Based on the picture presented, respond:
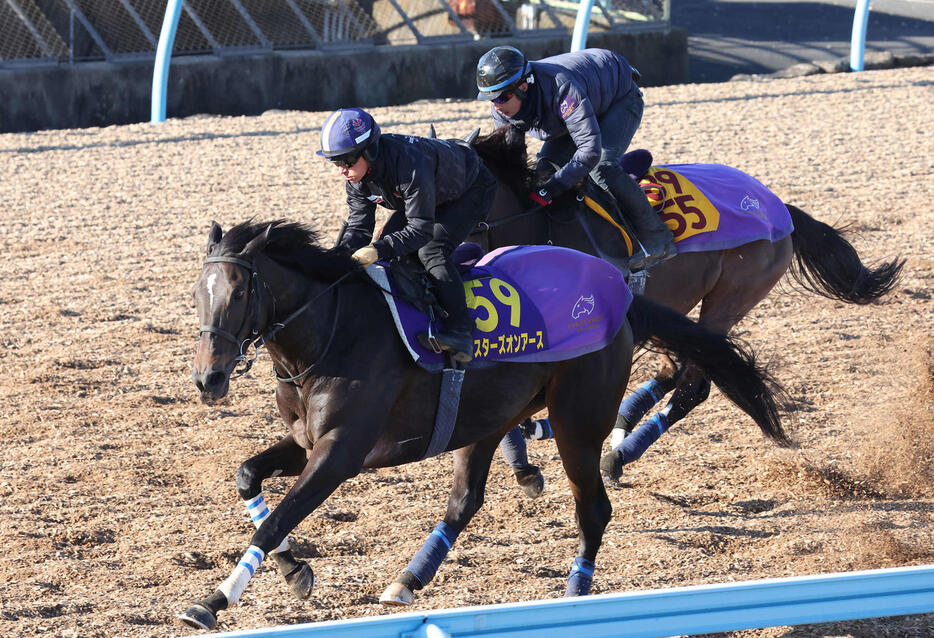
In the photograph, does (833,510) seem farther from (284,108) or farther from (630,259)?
(284,108)

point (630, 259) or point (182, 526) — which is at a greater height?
point (630, 259)

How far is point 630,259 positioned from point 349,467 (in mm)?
2296

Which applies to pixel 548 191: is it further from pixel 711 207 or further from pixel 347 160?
pixel 347 160

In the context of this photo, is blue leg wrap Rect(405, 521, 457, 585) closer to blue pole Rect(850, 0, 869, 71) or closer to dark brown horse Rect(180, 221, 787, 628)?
Answer: dark brown horse Rect(180, 221, 787, 628)

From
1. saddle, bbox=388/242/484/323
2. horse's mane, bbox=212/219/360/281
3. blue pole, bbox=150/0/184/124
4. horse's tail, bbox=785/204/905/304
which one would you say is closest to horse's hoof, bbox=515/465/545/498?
saddle, bbox=388/242/484/323

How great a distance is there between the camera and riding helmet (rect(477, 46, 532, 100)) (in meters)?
5.35

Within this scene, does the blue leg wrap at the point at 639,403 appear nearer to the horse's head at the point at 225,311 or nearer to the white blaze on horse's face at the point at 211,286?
the horse's head at the point at 225,311

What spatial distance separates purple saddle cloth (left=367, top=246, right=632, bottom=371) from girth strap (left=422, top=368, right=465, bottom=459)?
0.19ft

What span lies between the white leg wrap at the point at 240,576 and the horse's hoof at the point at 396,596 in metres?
0.59

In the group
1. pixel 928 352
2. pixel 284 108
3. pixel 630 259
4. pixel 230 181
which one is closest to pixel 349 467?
pixel 630 259

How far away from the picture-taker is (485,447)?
4664mm

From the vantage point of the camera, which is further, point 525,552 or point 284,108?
point 284,108

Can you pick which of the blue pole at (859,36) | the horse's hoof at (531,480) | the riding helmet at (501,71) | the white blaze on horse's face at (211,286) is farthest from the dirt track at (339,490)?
the blue pole at (859,36)

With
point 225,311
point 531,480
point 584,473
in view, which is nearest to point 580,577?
point 584,473
